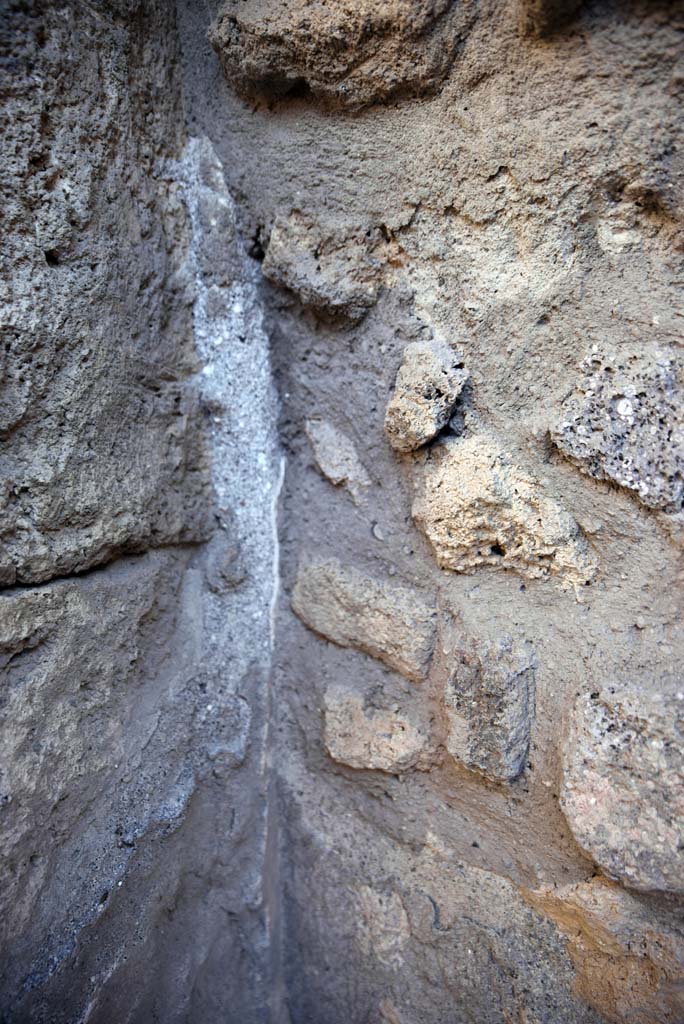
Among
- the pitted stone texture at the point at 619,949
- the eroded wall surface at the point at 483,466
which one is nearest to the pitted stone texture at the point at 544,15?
the eroded wall surface at the point at 483,466

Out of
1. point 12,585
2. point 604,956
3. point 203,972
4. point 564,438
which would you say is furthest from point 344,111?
point 203,972

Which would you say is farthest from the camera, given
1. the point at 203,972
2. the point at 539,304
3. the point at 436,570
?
Answer: the point at 203,972

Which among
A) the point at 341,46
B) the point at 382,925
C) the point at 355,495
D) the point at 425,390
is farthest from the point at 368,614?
the point at 341,46

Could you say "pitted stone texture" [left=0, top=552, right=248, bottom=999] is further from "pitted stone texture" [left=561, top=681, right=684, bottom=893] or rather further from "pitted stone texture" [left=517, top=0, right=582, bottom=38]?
"pitted stone texture" [left=517, top=0, right=582, bottom=38]

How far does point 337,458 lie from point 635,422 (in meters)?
0.35

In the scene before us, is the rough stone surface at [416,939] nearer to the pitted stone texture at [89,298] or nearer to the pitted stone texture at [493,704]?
the pitted stone texture at [493,704]

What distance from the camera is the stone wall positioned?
67 centimetres

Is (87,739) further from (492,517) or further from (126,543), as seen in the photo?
(492,517)

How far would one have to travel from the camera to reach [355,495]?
34.7 inches

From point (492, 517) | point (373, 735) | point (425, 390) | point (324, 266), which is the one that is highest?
point (324, 266)

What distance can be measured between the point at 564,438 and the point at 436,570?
216 millimetres

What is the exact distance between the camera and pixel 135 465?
32.6 inches

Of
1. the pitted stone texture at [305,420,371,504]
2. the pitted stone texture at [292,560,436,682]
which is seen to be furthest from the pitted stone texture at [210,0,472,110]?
the pitted stone texture at [292,560,436,682]

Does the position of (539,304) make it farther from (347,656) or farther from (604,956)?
(604,956)
